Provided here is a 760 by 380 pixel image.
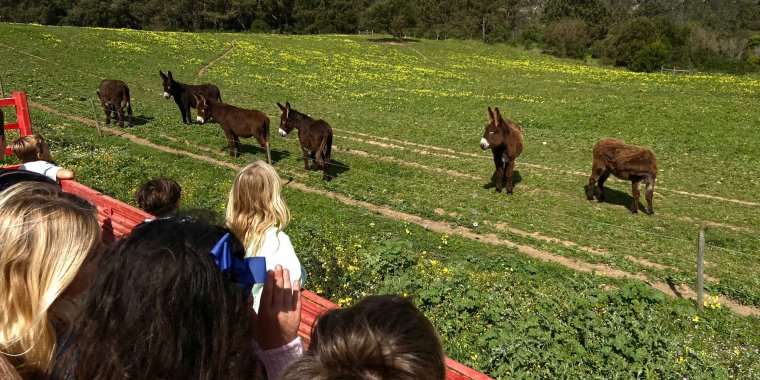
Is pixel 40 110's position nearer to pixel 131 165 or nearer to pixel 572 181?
pixel 131 165

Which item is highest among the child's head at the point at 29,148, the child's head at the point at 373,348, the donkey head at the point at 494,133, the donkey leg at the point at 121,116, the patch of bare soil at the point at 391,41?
the patch of bare soil at the point at 391,41

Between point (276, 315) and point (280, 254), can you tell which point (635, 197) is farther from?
point (276, 315)

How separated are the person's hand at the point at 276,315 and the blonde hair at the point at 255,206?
3.64ft

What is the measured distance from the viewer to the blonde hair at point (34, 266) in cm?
205

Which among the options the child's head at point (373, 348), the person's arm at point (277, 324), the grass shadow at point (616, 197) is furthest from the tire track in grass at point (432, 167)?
the child's head at point (373, 348)

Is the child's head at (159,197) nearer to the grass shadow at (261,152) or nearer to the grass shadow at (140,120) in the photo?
the grass shadow at (261,152)

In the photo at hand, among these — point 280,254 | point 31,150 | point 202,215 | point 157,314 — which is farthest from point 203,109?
point 157,314

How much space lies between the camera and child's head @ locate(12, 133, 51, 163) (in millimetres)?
6188

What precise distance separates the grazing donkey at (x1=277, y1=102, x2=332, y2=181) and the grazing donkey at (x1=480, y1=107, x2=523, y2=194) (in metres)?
4.48

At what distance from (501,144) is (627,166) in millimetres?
3348

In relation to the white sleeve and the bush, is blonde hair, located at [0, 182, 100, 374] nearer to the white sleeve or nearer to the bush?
the white sleeve

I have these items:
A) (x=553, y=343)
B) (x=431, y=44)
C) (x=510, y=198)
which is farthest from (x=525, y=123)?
(x=431, y=44)

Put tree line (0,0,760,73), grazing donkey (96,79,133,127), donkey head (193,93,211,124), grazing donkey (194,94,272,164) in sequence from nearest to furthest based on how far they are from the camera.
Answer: grazing donkey (194,94,272,164) < donkey head (193,93,211,124) < grazing donkey (96,79,133,127) < tree line (0,0,760,73)

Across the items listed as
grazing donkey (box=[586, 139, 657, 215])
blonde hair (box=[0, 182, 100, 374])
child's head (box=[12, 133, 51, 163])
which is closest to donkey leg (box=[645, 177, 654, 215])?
grazing donkey (box=[586, 139, 657, 215])
